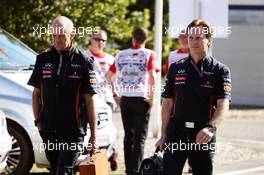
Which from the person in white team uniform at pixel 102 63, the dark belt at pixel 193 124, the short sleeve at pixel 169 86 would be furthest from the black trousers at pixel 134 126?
the dark belt at pixel 193 124

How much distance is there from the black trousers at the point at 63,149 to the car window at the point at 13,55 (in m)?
3.48

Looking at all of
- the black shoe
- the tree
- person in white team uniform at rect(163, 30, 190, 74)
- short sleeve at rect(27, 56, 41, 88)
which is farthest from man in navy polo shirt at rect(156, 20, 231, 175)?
the tree

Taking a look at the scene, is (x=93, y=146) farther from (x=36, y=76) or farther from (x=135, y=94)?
(x=135, y=94)

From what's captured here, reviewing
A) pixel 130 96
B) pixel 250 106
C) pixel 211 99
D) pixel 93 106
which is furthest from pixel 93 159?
pixel 250 106

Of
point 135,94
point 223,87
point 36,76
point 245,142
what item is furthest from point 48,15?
point 223,87

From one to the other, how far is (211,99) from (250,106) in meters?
16.9

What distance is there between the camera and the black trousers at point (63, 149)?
21.8 ft

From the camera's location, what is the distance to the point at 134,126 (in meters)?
10.1

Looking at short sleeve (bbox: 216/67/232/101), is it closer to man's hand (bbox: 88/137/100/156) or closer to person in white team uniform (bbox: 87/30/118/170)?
man's hand (bbox: 88/137/100/156)

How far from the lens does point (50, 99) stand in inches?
263

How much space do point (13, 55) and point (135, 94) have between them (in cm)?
176

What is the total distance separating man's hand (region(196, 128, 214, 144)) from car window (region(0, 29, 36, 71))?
172 inches

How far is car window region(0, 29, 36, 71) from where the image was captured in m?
10.2

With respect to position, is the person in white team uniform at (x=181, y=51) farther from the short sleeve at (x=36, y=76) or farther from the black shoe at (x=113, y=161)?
the short sleeve at (x=36, y=76)
